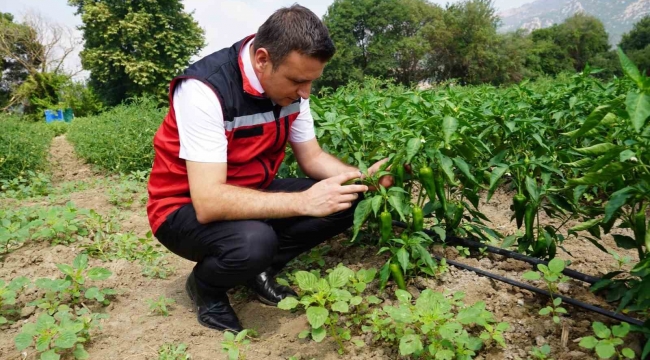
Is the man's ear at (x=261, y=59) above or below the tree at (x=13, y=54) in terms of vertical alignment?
below

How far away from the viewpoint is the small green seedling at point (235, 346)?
74.6 inches

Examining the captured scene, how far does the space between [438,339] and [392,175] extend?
754 mm

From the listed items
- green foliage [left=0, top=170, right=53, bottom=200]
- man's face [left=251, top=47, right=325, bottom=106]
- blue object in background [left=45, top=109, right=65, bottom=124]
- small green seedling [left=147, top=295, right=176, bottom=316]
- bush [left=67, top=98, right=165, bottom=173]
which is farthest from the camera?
blue object in background [left=45, top=109, right=65, bottom=124]

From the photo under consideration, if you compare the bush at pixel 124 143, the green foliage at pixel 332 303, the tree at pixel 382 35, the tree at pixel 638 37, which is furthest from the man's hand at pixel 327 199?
the tree at pixel 638 37

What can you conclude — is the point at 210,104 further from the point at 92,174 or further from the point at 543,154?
the point at 92,174

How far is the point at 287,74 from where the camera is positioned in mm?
2076

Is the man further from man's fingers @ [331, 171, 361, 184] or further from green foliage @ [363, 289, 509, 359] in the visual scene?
green foliage @ [363, 289, 509, 359]

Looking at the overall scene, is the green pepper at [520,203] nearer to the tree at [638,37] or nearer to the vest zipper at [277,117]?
the vest zipper at [277,117]

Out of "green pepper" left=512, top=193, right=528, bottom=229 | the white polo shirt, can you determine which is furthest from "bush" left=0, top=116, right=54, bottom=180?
"green pepper" left=512, top=193, right=528, bottom=229

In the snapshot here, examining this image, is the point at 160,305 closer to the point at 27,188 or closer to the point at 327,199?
the point at 327,199

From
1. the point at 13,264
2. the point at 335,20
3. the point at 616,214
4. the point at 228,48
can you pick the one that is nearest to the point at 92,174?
the point at 13,264

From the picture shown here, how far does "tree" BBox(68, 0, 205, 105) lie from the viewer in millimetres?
23500

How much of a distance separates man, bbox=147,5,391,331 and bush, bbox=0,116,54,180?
4869 mm

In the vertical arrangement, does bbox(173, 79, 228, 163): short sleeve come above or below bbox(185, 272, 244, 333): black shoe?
above
